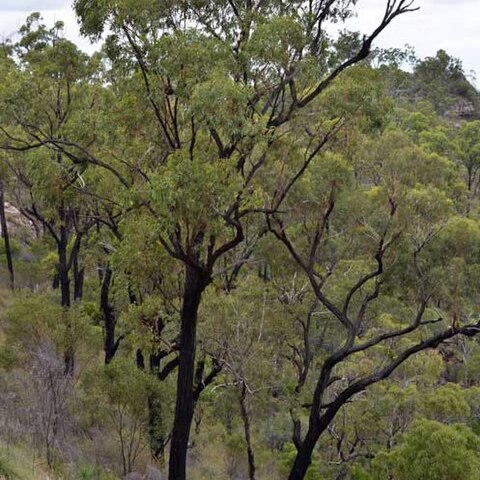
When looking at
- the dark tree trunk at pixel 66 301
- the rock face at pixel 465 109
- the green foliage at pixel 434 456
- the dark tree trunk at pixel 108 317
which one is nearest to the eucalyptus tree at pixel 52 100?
the dark tree trunk at pixel 66 301

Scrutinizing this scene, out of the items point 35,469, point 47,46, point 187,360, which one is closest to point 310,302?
point 187,360

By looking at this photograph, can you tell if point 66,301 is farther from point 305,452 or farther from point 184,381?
point 305,452

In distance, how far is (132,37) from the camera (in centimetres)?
903

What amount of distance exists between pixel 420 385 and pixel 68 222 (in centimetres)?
986

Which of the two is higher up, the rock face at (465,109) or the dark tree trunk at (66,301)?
the rock face at (465,109)

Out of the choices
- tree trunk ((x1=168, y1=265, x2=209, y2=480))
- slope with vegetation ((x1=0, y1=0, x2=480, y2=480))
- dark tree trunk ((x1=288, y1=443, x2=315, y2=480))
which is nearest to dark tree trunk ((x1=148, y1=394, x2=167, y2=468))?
slope with vegetation ((x1=0, y1=0, x2=480, y2=480))

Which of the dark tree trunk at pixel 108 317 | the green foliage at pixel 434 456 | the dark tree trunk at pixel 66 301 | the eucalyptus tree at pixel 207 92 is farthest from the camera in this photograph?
the dark tree trunk at pixel 108 317

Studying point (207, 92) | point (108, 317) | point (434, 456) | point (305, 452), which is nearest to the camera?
point (207, 92)

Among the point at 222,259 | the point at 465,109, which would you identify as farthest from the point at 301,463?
the point at 465,109

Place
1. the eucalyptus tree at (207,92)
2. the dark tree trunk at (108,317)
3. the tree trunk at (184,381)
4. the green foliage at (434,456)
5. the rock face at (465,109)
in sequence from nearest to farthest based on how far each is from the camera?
the eucalyptus tree at (207,92) < the tree trunk at (184,381) < the green foliage at (434,456) < the dark tree trunk at (108,317) < the rock face at (465,109)

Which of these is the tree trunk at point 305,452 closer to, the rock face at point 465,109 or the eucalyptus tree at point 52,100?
the eucalyptus tree at point 52,100

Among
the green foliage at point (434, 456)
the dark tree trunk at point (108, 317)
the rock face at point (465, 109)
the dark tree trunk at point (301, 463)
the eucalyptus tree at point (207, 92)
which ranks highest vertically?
the rock face at point (465, 109)

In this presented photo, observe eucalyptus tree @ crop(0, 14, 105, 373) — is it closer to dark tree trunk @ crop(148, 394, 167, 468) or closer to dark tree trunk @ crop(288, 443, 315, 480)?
dark tree trunk @ crop(148, 394, 167, 468)

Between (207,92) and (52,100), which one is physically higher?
(52,100)
